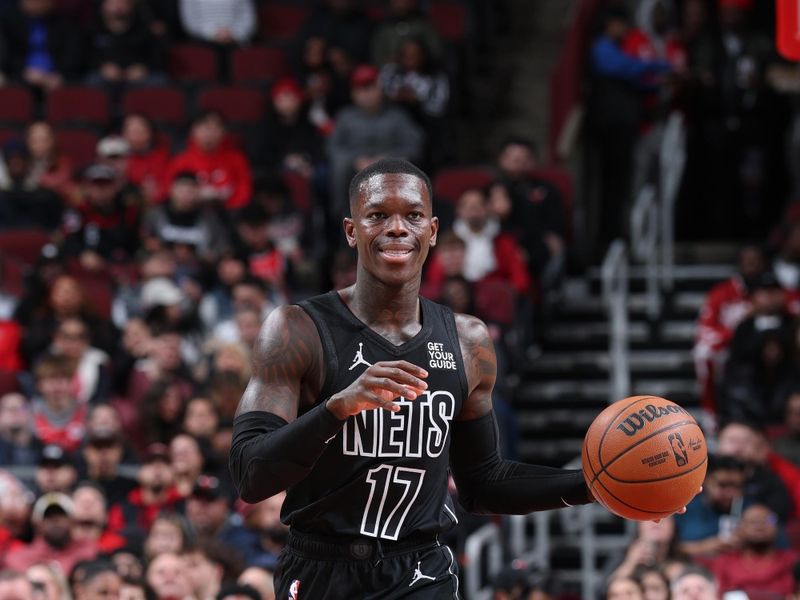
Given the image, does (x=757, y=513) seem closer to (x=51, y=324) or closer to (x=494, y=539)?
(x=494, y=539)

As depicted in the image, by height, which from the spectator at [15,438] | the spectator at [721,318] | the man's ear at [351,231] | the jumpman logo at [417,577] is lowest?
the jumpman logo at [417,577]

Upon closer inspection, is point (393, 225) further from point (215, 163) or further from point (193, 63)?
point (193, 63)

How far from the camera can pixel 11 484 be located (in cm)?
1048

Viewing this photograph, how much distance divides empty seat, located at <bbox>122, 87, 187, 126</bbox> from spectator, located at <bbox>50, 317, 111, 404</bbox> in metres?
3.59

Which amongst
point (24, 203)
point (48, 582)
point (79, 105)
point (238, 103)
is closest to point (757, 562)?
point (48, 582)

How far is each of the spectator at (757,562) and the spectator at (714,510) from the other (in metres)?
0.32

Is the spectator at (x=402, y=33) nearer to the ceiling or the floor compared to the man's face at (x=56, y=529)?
nearer to the ceiling

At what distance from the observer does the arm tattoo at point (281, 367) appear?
4.88 metres

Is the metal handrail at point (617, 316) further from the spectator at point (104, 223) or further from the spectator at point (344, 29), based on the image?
the spectator at point (104, 223)

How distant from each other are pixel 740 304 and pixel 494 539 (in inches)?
142

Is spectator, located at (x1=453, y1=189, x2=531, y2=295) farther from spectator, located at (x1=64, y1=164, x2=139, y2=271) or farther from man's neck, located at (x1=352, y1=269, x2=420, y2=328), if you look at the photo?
man's neck, located at (x1=352, y1=269, x2=420, y2=328)

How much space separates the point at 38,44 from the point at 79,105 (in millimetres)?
1059

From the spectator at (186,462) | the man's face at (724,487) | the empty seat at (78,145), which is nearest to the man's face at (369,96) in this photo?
the empty seat at (78,145)

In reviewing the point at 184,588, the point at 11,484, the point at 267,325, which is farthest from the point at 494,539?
the point at 267,325
